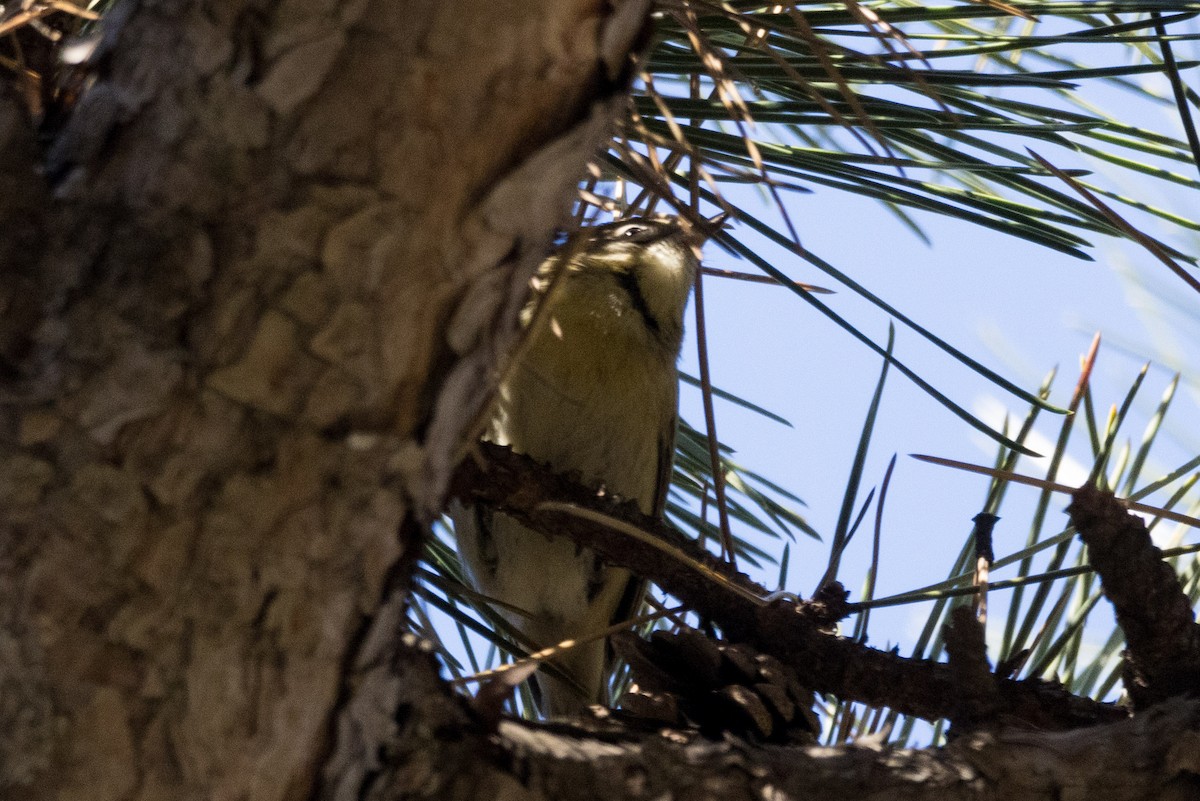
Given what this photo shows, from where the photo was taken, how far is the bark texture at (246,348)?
0.53 m

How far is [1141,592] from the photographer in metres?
0.94

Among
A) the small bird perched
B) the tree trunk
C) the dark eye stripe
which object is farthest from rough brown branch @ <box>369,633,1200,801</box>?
the dark eye stripe

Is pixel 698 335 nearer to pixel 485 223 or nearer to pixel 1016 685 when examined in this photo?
pixel 1016 685

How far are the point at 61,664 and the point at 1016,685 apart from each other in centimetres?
76

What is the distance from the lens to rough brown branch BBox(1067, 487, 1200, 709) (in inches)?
36.8

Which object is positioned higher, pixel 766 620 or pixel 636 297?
pixel 636 297

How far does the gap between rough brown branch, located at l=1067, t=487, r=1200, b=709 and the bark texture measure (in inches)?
22.7

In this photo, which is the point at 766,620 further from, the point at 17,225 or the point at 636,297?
the point at 636,297

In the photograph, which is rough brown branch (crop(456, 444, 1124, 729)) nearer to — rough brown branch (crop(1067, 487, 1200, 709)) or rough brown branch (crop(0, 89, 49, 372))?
rough brown branch (crop(1067, 487, 1200, 709))

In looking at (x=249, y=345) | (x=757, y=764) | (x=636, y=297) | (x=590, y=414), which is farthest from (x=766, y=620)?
(x=636, y=297)

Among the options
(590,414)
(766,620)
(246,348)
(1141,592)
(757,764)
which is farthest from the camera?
(590,414)

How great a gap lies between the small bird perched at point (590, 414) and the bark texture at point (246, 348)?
3.71 feet

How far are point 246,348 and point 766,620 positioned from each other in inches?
25.2

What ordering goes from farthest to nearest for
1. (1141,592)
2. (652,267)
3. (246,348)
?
(652,267), (1141,592), (246,348)
